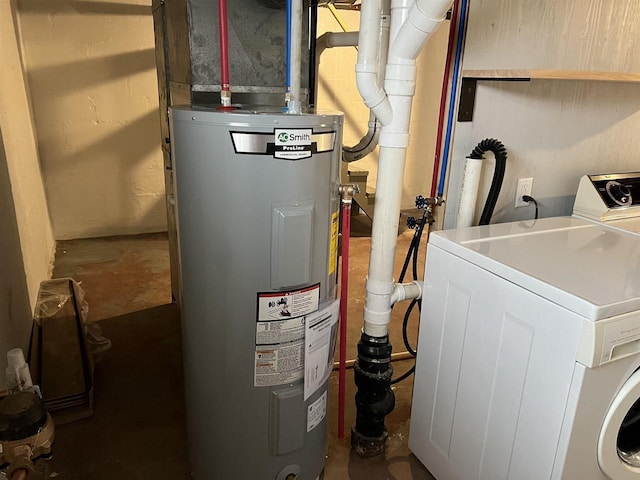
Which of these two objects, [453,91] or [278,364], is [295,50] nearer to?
[453,91]

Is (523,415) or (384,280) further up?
(384,280)

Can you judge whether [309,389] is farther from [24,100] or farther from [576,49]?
[24,100]

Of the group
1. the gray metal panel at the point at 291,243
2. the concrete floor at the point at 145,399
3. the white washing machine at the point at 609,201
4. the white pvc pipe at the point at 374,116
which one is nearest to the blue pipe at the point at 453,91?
the white pvc pipe at the point at 374,116

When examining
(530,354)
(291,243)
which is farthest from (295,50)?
(530,354)

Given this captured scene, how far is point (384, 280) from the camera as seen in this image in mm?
1649

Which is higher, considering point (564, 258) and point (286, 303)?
point (564, 258)

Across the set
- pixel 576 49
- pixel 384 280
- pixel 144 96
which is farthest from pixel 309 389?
pixel 144 96

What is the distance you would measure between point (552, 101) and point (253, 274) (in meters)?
1.39

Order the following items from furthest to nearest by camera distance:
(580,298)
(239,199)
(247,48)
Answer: (247,48) → (239,199) → (580,298)

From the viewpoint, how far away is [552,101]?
190 centimetres

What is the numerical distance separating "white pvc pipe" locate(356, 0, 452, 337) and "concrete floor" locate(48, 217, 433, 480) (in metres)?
0.53

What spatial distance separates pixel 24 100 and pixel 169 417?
98.5 inches

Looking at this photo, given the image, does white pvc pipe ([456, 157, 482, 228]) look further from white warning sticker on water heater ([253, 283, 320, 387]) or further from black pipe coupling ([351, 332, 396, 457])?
white warning sticker on water heater ([253, 283, 320, 387])

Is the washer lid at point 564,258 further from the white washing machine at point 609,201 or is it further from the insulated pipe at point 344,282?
the insulated pipe at point 344,282
